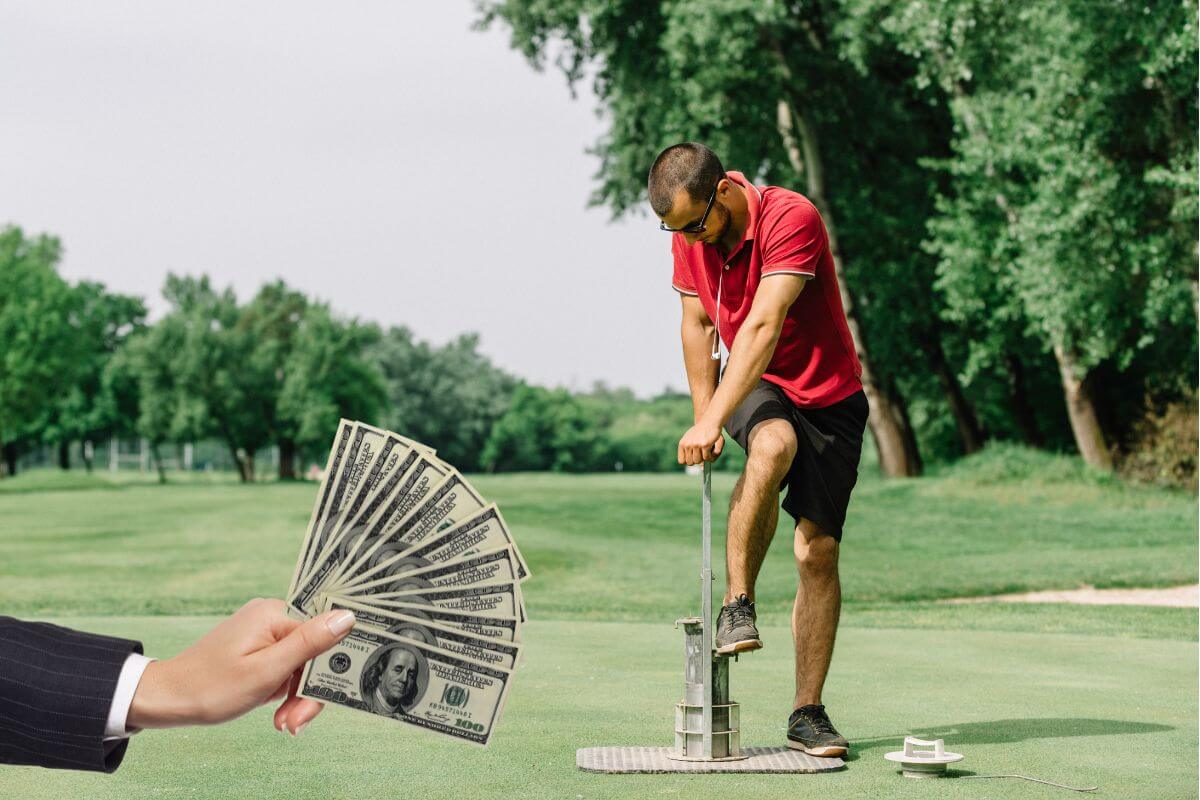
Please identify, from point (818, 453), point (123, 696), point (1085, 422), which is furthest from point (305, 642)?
point (1085, 422)

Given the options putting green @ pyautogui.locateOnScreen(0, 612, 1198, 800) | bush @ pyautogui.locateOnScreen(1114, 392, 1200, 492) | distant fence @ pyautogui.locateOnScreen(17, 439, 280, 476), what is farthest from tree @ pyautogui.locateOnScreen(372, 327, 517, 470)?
putting green @ pyautogui.locateOnScreen(0, 612, 1198, 800)

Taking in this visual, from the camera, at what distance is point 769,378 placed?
15.0ft

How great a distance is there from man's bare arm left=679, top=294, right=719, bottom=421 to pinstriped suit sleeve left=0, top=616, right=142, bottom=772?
331cm

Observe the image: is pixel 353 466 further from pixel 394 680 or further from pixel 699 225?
pixel 699 225

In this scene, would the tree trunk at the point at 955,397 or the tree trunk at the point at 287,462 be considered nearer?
the tree trunk at the point at 955,397

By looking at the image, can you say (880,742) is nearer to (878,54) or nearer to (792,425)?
(792,425)

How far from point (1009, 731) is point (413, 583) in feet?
11.4

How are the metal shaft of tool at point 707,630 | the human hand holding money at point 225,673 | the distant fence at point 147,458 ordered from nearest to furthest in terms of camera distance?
1. the human hand holding money at point 225,673
2. the metal shaft of tool at point 707,630
3. the distant fence at point 147,458

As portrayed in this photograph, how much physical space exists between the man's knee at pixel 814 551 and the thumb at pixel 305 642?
3299 mm

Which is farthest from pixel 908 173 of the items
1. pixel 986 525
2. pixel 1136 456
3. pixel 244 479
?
pixel 244 479

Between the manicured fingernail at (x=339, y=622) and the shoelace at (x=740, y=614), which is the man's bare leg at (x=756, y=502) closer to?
the shoelace at (x=740, y=614)

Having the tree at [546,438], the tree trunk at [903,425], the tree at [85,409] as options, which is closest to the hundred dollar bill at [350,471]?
the tree trunk at [903,425]

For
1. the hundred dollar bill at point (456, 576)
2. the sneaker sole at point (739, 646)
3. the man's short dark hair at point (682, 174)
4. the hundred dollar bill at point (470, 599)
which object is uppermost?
the man's short dark hair at point (682, 174)

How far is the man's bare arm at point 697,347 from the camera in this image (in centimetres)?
461
